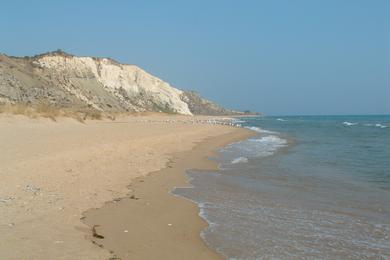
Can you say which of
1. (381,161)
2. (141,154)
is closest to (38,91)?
(141,154)

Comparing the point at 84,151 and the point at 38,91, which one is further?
the point at 38,91

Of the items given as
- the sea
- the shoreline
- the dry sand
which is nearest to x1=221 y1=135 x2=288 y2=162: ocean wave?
the sea

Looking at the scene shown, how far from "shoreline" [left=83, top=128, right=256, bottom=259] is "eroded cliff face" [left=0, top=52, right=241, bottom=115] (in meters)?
33.6

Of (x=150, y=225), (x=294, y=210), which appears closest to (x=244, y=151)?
(x=294, y=210)

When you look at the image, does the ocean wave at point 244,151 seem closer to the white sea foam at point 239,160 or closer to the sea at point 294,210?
the white sea foam at point 239,160

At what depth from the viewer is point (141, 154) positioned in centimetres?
1568

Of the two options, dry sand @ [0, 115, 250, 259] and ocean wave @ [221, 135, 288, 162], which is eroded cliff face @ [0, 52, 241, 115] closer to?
ocean wave @ [221, 135, 288, 162]

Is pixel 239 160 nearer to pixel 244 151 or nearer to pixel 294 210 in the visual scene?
pixel 244 151

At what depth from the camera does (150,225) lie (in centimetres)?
654

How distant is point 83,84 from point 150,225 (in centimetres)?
6540

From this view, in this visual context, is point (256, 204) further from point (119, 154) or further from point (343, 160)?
point (343, 160)

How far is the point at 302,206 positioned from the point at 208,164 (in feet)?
22.4

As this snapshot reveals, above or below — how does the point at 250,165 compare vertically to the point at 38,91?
below

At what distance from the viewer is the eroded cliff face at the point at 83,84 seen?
49594 millimetres
